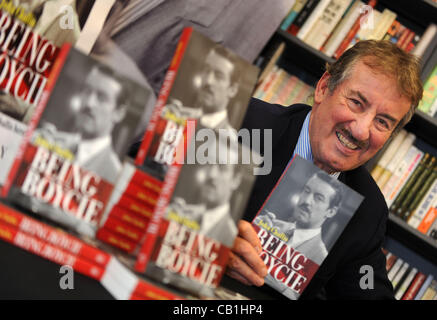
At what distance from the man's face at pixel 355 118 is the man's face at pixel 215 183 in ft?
2.48

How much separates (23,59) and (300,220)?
1.83ft

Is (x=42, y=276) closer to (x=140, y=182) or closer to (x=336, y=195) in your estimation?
(x=140, y=182)

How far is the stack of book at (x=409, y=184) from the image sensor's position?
204 centimetres

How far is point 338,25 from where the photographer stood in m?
2.07

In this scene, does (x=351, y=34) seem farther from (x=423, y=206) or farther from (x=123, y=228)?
(x=123, y=228)

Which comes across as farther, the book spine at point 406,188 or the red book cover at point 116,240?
the book spine at point 406,188

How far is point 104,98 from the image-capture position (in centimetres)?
54

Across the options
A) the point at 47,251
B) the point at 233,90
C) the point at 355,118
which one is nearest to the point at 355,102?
the point at 355,118

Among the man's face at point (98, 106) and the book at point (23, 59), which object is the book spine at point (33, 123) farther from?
the book at point (23, 59)

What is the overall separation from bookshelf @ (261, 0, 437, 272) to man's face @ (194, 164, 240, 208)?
5.23 ft

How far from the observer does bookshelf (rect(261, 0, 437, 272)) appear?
2.04m

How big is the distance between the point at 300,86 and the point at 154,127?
66.8 inches

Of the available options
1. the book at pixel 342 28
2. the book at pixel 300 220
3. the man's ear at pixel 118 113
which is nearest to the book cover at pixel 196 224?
the man's ear at pixel 118 113
